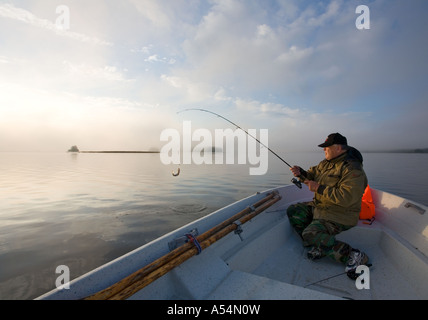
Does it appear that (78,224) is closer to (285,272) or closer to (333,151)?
(285,272)

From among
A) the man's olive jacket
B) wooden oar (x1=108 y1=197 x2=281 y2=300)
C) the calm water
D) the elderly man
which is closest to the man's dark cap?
the elderly man

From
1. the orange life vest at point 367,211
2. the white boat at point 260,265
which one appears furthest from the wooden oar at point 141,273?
the orange life vest at point 367,211

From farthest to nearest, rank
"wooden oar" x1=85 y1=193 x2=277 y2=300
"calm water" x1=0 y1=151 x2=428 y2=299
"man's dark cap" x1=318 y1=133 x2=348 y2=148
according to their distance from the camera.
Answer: "calm water" x1=0 y1=151 x2=428 y2=299
"man's dark cap" x1=318 y1=133 x2=348 y2=148
"wooden oar" x1=85 y1=193 x2=277 y2=300

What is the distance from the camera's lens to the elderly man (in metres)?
3.31

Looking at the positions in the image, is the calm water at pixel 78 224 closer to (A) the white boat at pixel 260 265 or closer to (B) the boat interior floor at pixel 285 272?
(A) the white boat at pixel 260 265

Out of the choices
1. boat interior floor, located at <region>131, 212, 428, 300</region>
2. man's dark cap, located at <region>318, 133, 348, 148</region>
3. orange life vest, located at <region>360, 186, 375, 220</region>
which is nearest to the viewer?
boat interior floor, located at <region>131, 212, 428, 300</region>

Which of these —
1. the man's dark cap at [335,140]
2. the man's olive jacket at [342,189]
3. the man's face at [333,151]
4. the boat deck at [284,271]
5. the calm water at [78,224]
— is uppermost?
the man's dark cap at [335,140]

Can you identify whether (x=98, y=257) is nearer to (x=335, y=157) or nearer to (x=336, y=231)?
(x=336, y=231)

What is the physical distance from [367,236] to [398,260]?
2.59 ft

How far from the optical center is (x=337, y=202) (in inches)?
131

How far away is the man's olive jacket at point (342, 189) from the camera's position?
3299 mm

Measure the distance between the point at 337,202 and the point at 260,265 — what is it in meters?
1.68

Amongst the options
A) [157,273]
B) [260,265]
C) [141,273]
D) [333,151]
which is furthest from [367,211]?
[141,273]

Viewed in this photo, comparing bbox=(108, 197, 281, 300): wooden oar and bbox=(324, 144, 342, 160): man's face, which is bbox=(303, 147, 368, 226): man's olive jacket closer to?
bbox=(324, 144, 342, 160): man's face
